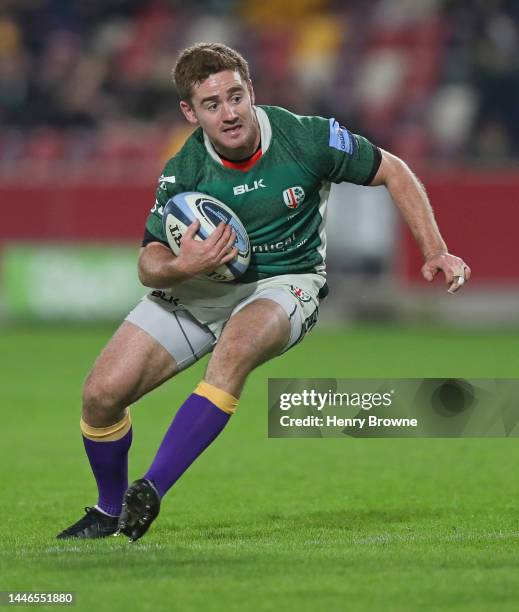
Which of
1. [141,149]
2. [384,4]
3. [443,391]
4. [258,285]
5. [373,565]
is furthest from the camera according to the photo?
[384,4]

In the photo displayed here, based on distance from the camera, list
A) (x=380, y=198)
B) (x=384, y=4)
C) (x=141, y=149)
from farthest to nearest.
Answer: (x=384, y=4) → (x=141, y=149) → (x=380, y=198)

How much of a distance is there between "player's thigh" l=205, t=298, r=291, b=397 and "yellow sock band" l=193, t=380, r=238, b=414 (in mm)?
21

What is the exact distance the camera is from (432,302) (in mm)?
19594

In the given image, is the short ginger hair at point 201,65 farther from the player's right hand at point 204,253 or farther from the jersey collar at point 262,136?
the player's right hand at point 204,253

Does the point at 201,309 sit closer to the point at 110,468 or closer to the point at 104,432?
the point at 104,432

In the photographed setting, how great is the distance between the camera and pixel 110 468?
6.39m

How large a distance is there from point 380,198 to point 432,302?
72.2 inches

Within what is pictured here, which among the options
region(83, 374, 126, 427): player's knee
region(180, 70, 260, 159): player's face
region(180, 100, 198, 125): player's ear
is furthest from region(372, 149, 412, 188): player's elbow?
region(83, 374, 126, 427): player's knee

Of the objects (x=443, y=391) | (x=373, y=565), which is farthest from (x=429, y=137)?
(x=373, y=565)

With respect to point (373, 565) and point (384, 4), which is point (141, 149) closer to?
point (384, 4)

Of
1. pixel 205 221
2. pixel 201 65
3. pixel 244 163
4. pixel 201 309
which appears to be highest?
pixel 201 65

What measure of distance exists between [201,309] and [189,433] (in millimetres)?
757

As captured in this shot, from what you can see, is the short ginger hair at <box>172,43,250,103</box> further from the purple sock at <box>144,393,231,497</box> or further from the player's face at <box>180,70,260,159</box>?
the purple sock at <box>144,393,231,497</box>

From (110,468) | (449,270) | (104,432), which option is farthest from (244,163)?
(110,468)
